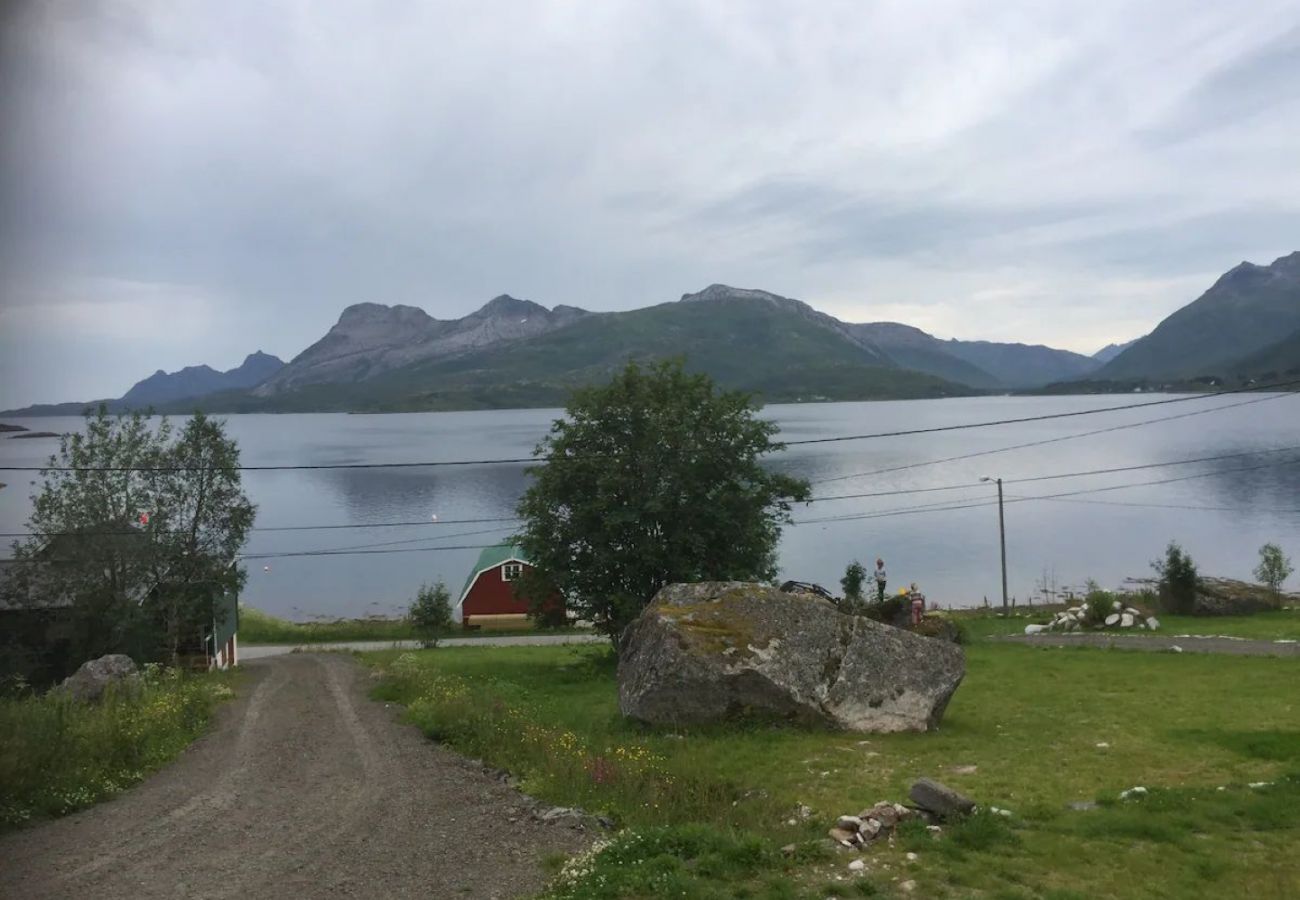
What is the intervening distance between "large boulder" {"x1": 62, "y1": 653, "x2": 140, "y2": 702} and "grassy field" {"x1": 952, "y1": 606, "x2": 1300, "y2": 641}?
30.1 meters

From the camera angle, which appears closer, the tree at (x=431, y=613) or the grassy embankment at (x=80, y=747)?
the grassy embankment at (x=80, y=747)

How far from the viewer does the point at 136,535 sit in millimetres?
37969

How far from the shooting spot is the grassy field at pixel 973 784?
801 centimetres

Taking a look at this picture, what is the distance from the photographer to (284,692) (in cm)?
2562

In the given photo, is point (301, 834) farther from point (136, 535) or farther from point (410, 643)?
point (410, 643)

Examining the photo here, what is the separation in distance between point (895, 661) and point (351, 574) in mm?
72342

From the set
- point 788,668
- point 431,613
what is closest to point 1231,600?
point 788,668

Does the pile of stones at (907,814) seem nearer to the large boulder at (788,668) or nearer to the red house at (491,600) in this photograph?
the large boulder at (788,668)

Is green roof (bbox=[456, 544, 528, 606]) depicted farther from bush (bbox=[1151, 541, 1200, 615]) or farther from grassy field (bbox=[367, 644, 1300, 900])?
grassy field (bbox=[367, 644, 1300, 900])

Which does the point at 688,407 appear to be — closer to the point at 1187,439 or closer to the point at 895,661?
the point at 895,661

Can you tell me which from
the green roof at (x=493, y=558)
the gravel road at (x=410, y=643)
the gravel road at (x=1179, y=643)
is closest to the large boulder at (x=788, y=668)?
the gravel road at (x=1179, y=643)

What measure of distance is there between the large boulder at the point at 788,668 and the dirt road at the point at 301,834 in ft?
13.8

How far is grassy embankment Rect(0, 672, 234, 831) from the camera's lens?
1113cm

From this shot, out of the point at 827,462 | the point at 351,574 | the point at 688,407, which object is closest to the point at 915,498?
the point at 827,462
